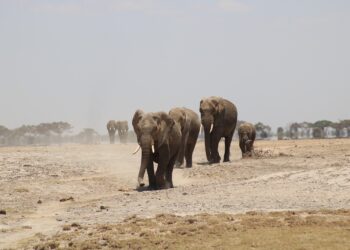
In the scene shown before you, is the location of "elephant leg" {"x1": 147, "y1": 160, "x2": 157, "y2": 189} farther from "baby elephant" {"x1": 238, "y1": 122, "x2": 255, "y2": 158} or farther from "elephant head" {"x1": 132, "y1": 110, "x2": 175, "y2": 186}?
"baby elephant" {"x1": 238, "y1": 122, "x2": 255, "y2": 158}

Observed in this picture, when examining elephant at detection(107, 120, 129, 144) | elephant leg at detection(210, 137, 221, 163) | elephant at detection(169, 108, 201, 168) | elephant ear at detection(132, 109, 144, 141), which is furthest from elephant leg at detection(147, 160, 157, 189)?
elephant at detection(107, 120, 129, 144)

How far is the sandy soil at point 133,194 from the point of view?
62.1ft

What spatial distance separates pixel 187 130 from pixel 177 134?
18.9 ft

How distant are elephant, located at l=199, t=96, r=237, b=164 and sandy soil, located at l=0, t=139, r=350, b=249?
3.22m

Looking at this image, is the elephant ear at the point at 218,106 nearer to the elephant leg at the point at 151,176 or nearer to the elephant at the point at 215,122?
the elephant at the point at 215,122

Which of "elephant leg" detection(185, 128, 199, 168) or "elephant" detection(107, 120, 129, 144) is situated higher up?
"elephant" detection(107, 120, 129, 144)

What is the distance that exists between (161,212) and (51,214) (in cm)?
370

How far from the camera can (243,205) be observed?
1989 centimetres

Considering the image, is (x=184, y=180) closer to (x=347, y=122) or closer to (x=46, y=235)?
(x=46, y=235)

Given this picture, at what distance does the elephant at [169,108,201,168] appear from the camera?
31.4 meters

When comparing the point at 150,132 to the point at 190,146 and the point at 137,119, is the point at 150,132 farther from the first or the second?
the point at 190,146

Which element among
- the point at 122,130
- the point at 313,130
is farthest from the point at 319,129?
the point at 122,130

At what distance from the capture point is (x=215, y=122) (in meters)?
38.0

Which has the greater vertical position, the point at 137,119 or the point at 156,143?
the point at 137,119
